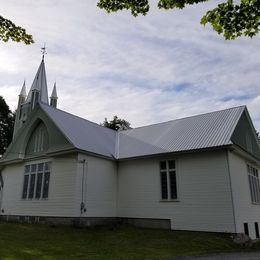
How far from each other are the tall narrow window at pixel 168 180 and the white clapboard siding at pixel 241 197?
3.37 meters

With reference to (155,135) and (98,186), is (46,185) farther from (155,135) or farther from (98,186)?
(155,135)

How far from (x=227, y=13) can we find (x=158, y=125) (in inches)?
601

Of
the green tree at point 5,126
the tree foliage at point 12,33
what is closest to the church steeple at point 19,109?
the green tree at point 5,126

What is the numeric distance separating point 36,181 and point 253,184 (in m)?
14.8

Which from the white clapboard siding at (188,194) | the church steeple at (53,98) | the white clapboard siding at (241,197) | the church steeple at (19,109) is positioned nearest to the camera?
the white clapboard siding at (188,194)

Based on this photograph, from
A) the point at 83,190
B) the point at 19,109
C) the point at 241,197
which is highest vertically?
the point at 19,109

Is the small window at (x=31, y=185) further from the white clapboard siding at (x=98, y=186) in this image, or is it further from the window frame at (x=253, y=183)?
the window frame at (x=253, y=183)

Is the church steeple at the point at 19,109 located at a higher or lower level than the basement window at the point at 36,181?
higher

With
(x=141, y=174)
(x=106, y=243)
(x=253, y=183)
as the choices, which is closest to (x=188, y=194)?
(x=141, y=174)

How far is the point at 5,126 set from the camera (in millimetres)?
43250

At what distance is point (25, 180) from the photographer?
19.9 meters

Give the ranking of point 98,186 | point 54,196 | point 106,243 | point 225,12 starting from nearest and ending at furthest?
point 225,12, point 106,243, point 54,196, point 98,186

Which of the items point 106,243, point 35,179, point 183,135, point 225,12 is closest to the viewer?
point 225,12

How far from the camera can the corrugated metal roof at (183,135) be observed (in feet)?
52.6
